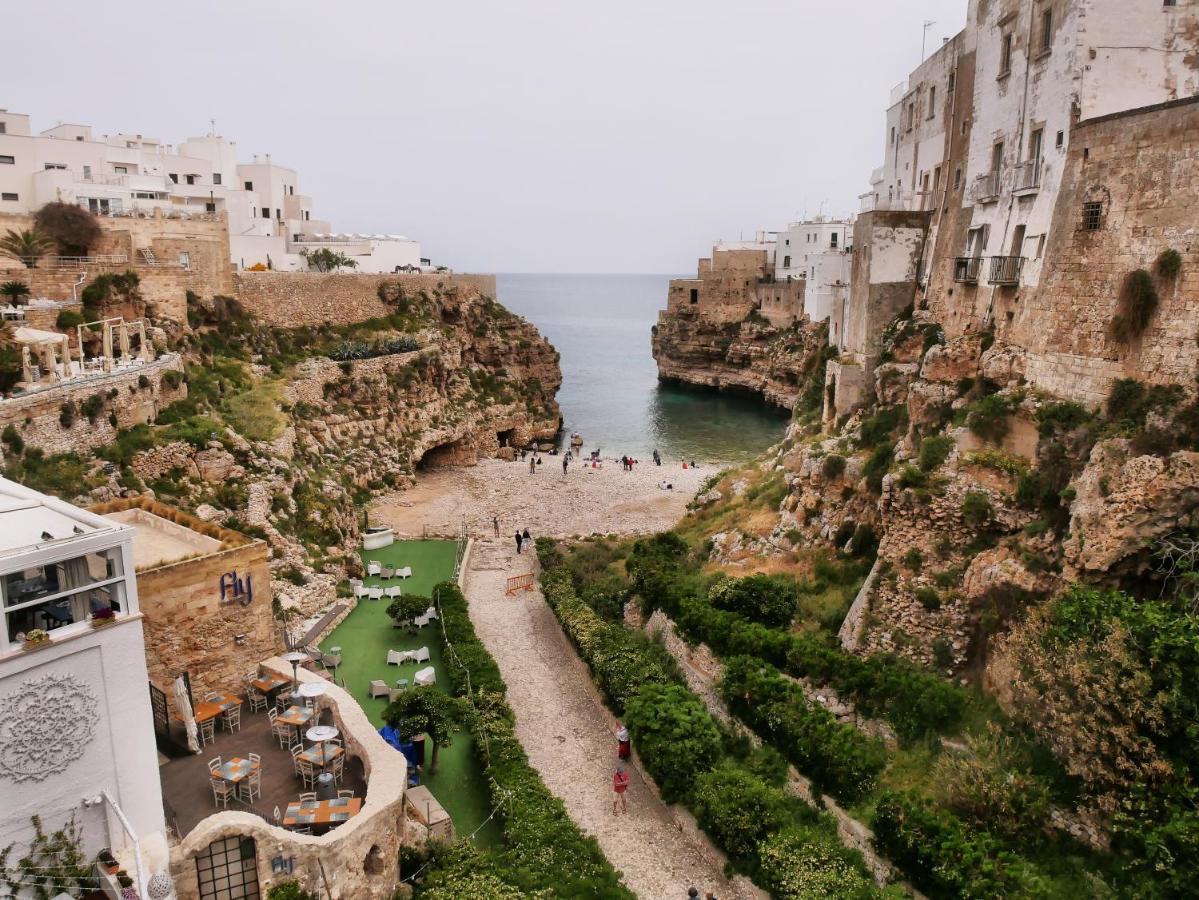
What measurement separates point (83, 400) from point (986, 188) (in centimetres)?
2561

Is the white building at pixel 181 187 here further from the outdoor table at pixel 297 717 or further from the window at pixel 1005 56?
the window at pixel 1005 56

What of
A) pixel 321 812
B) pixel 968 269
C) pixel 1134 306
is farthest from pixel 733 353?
pixel 321 812

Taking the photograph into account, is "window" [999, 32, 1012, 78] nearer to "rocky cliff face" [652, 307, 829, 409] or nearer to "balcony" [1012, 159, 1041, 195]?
"balcony" [1012, 159, 1041, 195]

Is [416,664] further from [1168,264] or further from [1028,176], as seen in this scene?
[1028,176]

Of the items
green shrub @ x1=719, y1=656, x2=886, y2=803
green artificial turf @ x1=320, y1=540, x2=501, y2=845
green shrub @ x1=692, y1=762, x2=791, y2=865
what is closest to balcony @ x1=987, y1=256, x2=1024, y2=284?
green shrub @ x1=719, y1=656, x2=886, y2=803

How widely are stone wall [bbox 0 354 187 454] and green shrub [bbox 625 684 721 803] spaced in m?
17.0

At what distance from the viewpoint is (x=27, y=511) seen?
11.8 meters

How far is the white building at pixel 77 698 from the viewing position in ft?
32.3

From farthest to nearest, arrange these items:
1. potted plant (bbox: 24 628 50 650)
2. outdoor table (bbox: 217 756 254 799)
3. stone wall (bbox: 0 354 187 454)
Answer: stone wall (bbox: 0 354 187 454), outdoor table (bbox: 217 756 254 799), potted plant (bbox: 24 628 50 650)

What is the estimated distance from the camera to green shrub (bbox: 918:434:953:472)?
18750 millimetres

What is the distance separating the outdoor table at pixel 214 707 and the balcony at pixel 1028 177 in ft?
66.3

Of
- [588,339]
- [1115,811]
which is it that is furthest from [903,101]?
[588,339]

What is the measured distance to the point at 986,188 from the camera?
2173 cm

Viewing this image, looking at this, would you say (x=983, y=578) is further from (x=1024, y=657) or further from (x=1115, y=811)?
(x=1115, y=811)
